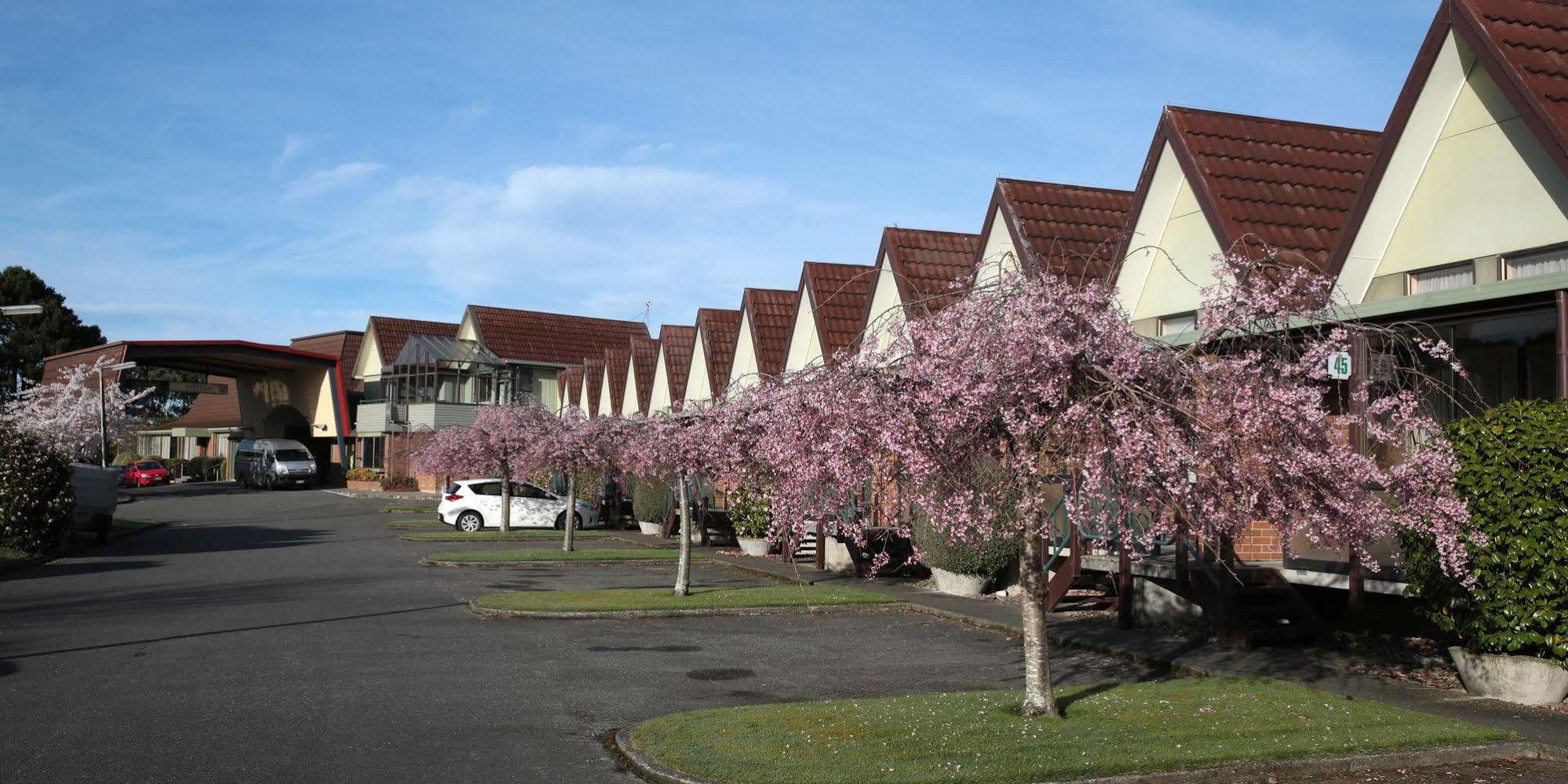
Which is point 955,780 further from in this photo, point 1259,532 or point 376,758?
point 1259,532

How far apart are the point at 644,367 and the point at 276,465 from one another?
27500mm

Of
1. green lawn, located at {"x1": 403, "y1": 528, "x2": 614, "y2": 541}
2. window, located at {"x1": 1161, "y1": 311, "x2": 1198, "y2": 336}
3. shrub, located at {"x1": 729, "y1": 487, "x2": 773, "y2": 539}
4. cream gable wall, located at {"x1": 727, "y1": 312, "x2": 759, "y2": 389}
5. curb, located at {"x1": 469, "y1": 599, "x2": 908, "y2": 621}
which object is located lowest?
curb, located at {"x1": 469, "y1": 599, "x2": 908, "y2": 621}

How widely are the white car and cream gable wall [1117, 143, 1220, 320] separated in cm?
2041

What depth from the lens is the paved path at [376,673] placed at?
874 centimetres

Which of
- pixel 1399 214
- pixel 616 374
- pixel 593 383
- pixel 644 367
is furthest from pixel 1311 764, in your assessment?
pixel 593 383

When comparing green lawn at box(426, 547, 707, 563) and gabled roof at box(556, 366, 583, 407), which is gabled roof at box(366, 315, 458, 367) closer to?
gabled roof at box(556, 366, 583, 407)

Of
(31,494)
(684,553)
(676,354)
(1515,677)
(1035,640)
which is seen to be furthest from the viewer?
(676,354)

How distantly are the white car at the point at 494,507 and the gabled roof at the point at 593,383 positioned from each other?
38.7ft

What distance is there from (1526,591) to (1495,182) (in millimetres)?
5532

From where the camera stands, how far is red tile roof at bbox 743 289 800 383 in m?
31.2

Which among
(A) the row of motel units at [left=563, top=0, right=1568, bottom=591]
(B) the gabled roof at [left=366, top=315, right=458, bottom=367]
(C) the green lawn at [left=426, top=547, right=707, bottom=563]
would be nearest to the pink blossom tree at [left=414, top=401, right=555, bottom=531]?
(C) the green lawn at [left=426, top=547, right=707, bottom=563]

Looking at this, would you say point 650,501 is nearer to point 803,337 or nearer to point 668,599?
point 803,337

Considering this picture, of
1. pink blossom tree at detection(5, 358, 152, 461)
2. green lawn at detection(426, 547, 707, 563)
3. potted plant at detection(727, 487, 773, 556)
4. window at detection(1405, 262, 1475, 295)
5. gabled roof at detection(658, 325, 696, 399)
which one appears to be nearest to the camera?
window at detection(1405, 262, 1475, 295)

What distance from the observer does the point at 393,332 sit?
71.6 meters
